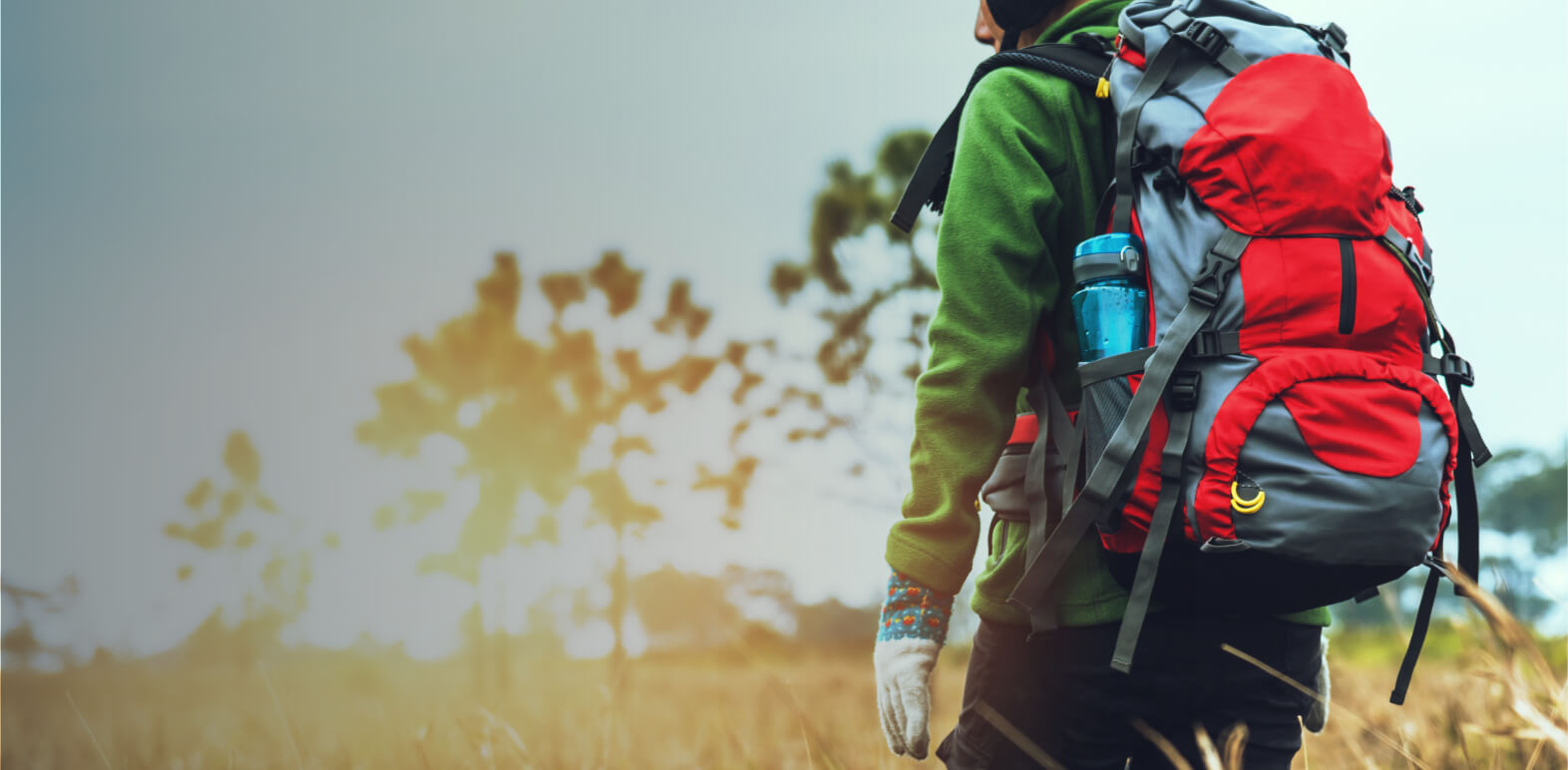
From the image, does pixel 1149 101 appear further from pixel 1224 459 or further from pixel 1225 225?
pixel 1224 459

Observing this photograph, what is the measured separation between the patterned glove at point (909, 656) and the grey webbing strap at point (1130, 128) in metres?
0.58

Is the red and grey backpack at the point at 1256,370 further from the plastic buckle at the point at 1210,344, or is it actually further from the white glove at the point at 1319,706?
the white glove at the point at 1319,706

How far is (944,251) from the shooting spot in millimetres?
1422

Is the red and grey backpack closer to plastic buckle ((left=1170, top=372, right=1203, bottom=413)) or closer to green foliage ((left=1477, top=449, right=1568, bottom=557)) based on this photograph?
plastic buckle ((left=1170, top=372, right=1203, bottom=413))

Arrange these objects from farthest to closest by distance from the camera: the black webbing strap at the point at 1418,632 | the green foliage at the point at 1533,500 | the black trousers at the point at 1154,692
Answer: the green foliage at the point at 1533,500
the black webbing strap at the point at 1418,632
the black trousers at the point at 1154,692

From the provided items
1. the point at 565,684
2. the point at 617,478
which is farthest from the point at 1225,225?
the point at 617,478

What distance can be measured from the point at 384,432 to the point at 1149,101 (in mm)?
16095

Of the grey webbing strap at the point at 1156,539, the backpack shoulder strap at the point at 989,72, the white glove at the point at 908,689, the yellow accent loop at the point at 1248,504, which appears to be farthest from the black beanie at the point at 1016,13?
the white glove at the point at 908,689

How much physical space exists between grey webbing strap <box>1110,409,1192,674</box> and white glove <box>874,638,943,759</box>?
27 cm

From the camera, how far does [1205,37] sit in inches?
53.4

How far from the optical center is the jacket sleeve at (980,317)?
137 cm

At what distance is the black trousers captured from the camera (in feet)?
4.31

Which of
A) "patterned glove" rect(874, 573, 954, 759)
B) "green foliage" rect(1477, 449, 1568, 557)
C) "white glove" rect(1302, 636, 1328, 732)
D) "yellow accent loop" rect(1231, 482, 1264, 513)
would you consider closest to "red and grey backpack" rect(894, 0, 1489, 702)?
"yellow accent loop" rect(1231, 482, 1264, 513)

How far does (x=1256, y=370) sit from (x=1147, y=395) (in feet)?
0.47
